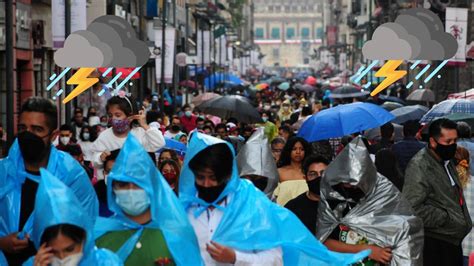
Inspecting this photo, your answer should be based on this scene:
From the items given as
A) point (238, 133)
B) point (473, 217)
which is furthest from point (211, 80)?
point (473, 217)

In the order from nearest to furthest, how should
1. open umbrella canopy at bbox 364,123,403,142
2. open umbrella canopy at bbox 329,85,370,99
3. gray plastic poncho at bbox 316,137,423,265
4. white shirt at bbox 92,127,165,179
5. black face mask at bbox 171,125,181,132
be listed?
gray plastic poncho at bbox 316,137,423,265 < white shirt at bbox 92,127,165,179 < open umbrella canopy at bbox 364,123,403,142 < black face mask at bbox 171,125,181,132 < open umbrella canopy at bbox 329,85,370,99

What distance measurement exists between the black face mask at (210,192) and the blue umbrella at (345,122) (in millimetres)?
9897

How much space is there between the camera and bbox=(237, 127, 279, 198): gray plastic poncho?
34.4ft

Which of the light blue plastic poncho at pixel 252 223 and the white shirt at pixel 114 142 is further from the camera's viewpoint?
the white shirt at pixel 114 142

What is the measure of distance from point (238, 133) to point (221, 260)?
14938 millimetres

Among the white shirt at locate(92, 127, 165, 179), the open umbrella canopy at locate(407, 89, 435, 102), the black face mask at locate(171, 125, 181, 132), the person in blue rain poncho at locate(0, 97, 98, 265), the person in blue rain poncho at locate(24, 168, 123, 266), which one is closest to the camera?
the person in blue rain poncho at locate(24, 168, 123, 266)

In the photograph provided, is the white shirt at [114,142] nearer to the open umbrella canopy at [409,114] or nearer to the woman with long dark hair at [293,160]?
the woman with long dark hair at [293,160]

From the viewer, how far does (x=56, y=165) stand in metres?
7.85

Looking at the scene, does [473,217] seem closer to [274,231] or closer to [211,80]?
[274,231]

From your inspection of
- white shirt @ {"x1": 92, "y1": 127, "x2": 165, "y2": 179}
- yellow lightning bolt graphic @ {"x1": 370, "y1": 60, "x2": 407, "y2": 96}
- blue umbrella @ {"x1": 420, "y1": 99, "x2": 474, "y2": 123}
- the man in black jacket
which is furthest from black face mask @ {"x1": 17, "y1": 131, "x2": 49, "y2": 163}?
yellow lightning bolt graphic @ {"x1": 370, "y1": 60, "x2": 407, "y2": 96}

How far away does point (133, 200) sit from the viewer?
6809 mm

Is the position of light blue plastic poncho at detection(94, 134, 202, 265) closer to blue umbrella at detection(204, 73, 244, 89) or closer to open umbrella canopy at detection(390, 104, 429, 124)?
open umbrella canopy at detection(390, 104, 429, 124)

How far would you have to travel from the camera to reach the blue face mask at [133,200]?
6809 mm

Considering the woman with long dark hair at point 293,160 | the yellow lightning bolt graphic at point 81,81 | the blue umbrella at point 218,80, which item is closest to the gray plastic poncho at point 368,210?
the woman with long dark hair at point 293,160
